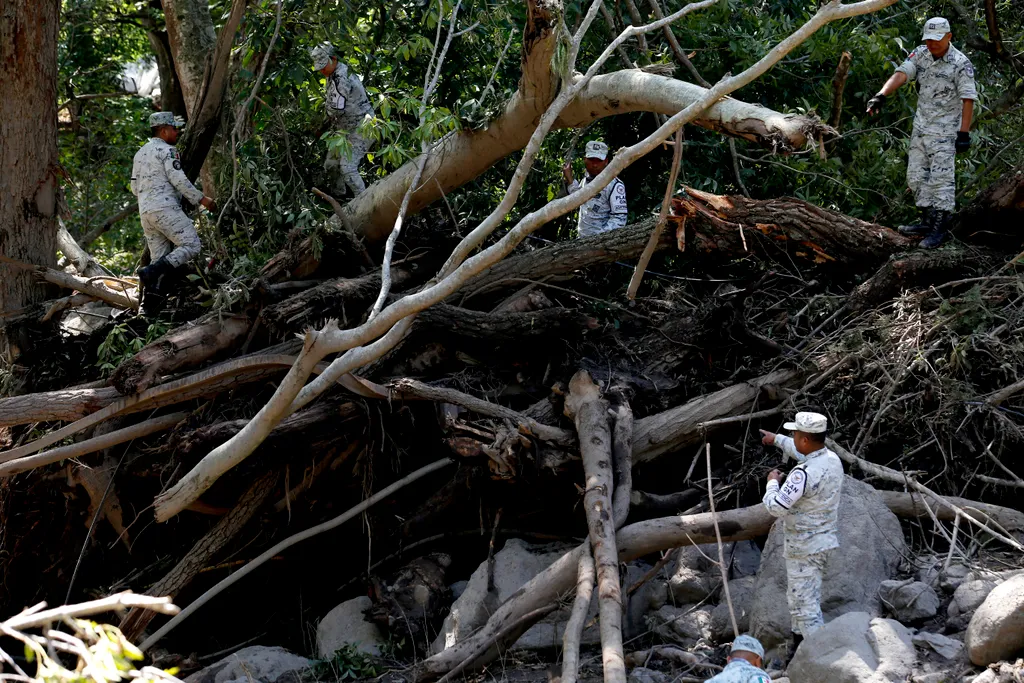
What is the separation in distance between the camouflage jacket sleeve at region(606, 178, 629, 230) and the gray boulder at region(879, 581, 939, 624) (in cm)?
407

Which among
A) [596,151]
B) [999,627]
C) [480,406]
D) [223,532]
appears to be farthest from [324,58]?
[999,627]

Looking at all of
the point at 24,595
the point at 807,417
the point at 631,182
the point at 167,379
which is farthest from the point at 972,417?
the point at 24,595

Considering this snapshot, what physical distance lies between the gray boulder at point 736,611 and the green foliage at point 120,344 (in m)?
4.74

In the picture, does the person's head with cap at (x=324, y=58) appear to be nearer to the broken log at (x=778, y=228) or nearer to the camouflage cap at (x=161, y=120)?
the camouflage cap at (x=161, y=120)

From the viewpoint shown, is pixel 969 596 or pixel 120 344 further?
pixel 120 344

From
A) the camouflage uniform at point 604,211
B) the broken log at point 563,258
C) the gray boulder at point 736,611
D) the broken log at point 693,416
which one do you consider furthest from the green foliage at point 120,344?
the gray boulder at point 736,611

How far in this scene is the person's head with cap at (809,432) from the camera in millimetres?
5387

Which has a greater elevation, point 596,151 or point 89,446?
point 596,151

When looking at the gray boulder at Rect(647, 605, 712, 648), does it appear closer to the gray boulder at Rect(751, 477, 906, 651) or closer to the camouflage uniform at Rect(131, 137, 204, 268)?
the gray boulder at Rect(751, 477, 906, 651)

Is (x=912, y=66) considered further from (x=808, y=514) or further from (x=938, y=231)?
(x=808, y=514)

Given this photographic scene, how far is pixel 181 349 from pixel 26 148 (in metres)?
2.61

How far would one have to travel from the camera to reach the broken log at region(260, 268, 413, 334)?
7.54m

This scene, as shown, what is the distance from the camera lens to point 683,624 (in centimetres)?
614

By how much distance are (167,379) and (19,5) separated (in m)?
3.48
